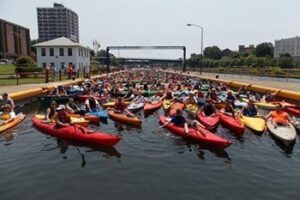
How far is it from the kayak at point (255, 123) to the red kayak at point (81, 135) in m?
6.31

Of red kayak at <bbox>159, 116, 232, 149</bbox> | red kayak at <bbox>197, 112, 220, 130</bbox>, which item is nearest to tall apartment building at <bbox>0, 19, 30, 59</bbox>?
red kayak at <bbox>197, 112, 220, 130</bbox>

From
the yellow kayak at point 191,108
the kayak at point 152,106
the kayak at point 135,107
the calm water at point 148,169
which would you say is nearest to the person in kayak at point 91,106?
the kayak at point 135,107

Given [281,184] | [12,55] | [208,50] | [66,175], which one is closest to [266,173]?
[281,184]

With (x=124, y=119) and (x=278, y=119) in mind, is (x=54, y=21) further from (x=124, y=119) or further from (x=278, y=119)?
(x=278, y=119)

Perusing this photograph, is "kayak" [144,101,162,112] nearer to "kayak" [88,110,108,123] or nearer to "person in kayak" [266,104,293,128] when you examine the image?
"kayak" [88,110,108,123]

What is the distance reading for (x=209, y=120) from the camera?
15172mm

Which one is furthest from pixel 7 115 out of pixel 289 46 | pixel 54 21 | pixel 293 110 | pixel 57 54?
pixel 289 46

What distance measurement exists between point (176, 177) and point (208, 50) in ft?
477

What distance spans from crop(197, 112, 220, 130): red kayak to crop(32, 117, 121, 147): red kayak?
15.7ft

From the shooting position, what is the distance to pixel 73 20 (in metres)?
193

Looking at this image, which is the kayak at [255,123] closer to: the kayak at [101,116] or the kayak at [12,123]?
the kayak at [101,116]

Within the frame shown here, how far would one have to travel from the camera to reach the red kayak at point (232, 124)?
14.1 m

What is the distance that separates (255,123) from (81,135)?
7767 mm

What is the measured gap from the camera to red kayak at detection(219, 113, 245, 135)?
46.1 ft
